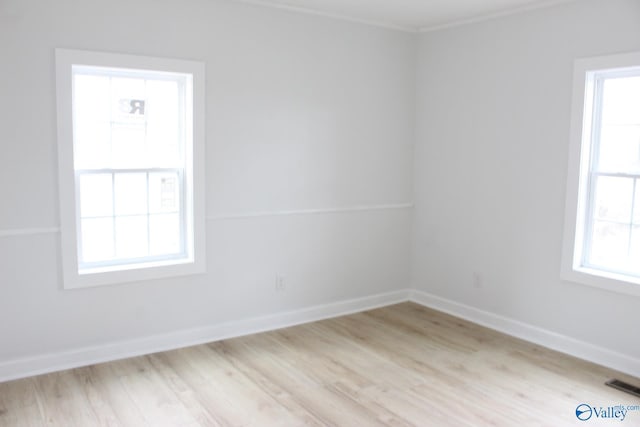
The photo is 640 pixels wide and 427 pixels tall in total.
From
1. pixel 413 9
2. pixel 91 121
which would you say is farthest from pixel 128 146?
pixel 413 9

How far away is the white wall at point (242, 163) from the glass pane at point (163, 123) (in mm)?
242

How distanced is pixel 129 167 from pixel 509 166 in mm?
2902

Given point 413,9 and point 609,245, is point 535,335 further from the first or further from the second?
point 413,9

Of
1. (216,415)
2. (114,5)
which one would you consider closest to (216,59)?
(114,5)

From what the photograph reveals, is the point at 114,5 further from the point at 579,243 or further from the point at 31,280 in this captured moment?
the point at 579,243

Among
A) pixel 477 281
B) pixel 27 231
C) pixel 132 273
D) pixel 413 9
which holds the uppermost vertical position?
pixel 413 9

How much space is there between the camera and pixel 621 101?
3770 mm

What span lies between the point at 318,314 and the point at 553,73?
2.66m

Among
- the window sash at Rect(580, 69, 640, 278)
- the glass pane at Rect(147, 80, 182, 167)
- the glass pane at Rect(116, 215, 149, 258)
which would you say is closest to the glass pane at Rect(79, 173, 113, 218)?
the glass pane at Rect(116, 215, 149, 258)

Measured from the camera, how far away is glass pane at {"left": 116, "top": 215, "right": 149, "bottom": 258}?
385 cm

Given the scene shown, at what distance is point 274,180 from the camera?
4.39 m

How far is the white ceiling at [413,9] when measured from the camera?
13.4ft

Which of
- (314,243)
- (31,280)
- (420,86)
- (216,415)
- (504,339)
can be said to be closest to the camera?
(216,415)

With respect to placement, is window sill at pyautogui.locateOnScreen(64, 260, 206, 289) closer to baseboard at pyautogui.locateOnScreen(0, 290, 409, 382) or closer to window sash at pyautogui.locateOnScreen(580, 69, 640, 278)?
baseboard at pyautogui.locateOnScreen(0, 290, 409, 382)
